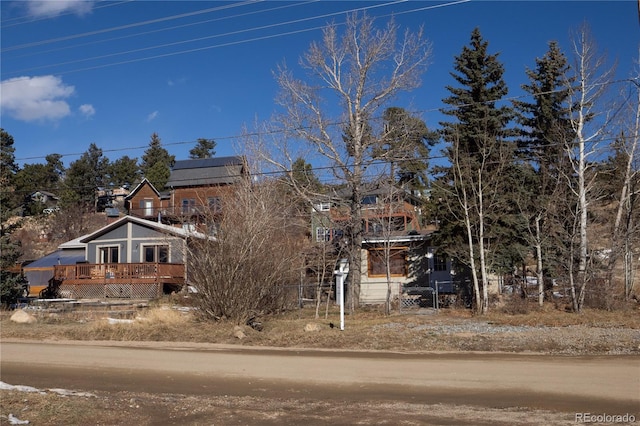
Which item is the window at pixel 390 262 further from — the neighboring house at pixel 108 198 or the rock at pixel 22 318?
the neighboring house at pixel 108 198

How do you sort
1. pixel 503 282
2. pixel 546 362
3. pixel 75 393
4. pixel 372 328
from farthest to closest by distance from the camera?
pixel 503 282
pixel 372 328
pixel 546 362
pixel 75 393

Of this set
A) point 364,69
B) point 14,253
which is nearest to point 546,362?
point 364,69

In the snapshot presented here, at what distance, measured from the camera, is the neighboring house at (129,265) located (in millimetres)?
33969

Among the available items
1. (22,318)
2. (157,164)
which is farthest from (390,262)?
(157,164)

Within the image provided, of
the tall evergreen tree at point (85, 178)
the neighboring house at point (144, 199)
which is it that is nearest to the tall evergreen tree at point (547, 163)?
the neighboring house at point (144, 199)

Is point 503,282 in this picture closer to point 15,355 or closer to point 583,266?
point 583,266

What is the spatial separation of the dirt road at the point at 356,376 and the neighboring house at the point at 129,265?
60.3 ft

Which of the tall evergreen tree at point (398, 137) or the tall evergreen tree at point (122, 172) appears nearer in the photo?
the tall evergreen tree at point (398, 137)

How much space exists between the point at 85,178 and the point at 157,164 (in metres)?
10.1

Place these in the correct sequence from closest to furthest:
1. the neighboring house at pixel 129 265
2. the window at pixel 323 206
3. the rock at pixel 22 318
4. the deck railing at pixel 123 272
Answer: the rock at pixel 22 318, the window at pixel 323 206, the neighboring house at pixel 129 265, the deck railing at pixel 123 272

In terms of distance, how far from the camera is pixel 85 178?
7725cm

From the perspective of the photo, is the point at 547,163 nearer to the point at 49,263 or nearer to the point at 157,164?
the point at 49,263

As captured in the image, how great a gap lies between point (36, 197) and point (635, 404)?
81584 mm

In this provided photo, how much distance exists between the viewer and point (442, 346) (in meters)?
15.0
